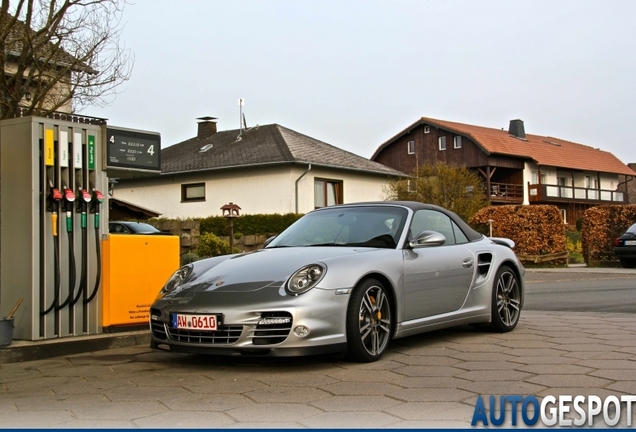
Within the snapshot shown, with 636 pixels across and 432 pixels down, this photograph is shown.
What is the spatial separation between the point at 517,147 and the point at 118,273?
171 ft

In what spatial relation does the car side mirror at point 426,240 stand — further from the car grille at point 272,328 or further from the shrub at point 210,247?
the shrub at point 210,247

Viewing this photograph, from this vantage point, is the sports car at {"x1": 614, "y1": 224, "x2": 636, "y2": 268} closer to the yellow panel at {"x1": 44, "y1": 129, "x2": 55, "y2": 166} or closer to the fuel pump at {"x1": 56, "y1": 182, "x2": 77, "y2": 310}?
the fuel pump at {"x1": 56, "y1": 182, "x2": 77, "y2": 310}

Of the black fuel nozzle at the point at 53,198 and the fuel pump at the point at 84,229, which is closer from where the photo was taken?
the black fuel nozzle at the point at 53,198

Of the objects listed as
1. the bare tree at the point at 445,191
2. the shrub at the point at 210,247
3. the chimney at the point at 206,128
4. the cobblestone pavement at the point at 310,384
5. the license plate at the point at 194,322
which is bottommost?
the cobblestone pavement at the point at 310,384

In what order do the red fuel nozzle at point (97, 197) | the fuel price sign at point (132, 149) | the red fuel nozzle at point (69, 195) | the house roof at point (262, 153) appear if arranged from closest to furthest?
the red fuel nozzle at point (69, 195), the red fuel nozzle at point (97, 197), the fuel price sign at point (132, 149), the house roof at point (262, 153)

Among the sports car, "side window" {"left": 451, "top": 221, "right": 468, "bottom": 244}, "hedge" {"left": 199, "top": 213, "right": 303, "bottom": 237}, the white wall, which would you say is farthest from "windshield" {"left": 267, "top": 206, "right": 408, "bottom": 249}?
the white wall

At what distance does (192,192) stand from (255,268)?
30.7 m

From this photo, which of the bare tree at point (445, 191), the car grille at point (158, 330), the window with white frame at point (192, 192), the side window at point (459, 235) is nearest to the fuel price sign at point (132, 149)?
the car grille at point (158, 330)

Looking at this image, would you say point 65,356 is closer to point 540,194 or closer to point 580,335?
point 580,335

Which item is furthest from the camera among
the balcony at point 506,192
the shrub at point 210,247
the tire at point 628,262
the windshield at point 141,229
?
the balcony at point 506,192

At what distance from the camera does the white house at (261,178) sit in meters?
32.9

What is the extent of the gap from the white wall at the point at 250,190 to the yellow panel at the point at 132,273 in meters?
23.7

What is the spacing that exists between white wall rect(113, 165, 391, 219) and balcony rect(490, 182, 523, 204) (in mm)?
18920

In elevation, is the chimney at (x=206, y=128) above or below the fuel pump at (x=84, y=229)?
above
